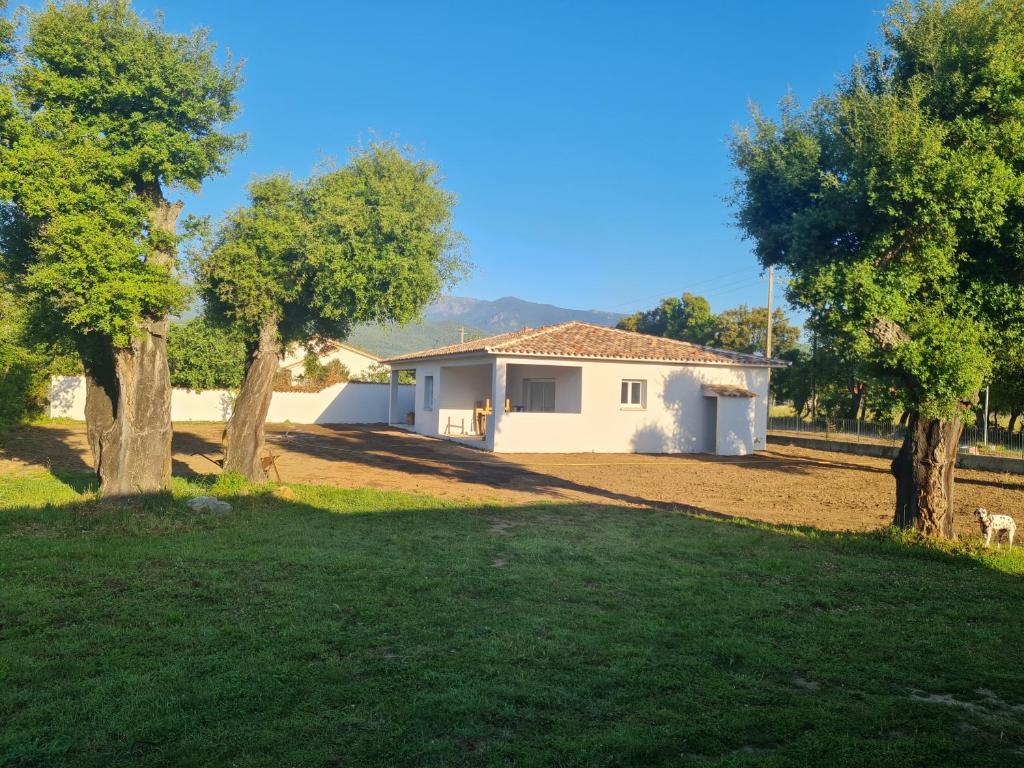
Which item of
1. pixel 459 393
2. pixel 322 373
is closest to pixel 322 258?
pixel 459 393

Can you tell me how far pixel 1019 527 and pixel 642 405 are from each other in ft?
45.5

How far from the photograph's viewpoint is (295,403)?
37781 mm

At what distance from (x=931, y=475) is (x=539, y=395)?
63.4 ft

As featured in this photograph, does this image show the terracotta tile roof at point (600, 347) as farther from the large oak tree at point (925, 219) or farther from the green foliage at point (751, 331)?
the green foliage at point (751, 331)

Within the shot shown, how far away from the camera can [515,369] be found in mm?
29719

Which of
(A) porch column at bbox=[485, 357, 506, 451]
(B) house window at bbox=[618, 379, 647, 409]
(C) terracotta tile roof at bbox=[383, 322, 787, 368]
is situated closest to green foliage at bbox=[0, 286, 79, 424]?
(A) porch column at bbox=[485, 357, 506, 451]

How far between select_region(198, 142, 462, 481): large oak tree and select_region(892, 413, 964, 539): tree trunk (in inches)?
326

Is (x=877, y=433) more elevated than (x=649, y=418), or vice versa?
(x=649, y=418)

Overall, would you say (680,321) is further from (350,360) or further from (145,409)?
(145,409)

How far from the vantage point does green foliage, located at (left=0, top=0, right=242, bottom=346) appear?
9.85 meters

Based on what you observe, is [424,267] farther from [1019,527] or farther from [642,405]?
[642,405]

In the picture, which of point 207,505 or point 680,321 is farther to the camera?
point 680,321

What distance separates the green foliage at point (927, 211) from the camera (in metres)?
8.93

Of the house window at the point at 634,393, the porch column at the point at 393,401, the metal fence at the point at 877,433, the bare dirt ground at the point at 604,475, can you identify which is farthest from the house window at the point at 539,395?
the metal fence at the point at 877,433
